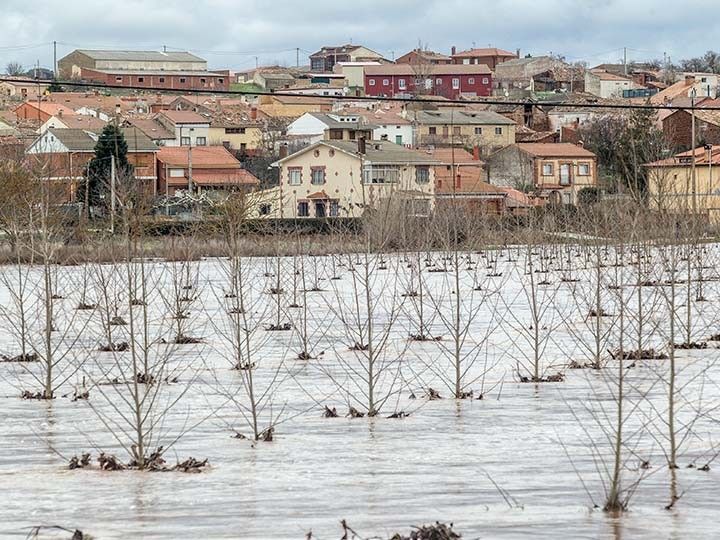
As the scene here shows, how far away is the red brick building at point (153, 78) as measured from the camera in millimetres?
122125

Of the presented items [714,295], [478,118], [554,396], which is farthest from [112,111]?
[554,396]

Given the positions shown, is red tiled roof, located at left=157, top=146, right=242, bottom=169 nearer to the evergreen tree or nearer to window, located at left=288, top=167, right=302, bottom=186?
window, located at left=288, top=167, right=302, bottom=186

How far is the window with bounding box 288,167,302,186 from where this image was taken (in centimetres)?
6306

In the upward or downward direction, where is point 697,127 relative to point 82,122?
downward

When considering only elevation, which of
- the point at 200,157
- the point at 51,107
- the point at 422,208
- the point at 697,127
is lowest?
the point at 422,208

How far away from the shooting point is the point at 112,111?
9381cm

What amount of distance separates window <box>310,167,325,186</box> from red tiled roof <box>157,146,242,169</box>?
20.5ft

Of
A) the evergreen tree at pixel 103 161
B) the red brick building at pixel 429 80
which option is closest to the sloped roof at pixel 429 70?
the red brick building at pixel 429 80

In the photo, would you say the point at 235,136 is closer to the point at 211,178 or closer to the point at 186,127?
the point at 186,127

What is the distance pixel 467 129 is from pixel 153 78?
44.2 meters

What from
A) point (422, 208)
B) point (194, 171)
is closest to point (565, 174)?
point (194, 171)

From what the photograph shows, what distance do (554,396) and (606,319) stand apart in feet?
27.1

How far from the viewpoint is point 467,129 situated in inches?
3469

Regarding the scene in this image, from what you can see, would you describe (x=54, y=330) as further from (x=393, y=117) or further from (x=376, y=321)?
(x=393, y=117)
